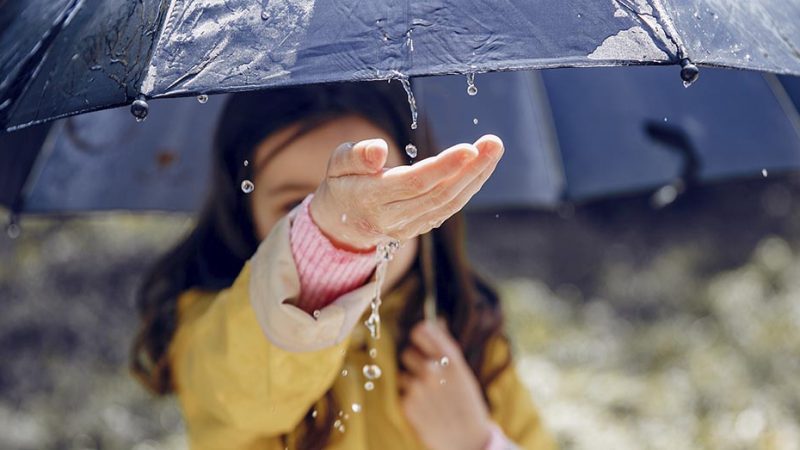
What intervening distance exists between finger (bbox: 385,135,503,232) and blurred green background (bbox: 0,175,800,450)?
2.13 meters

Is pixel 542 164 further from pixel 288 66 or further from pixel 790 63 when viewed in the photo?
pixel 288 66

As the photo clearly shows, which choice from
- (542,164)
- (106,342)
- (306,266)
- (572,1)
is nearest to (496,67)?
(572,1)

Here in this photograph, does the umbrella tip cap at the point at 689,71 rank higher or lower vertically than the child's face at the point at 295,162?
higher

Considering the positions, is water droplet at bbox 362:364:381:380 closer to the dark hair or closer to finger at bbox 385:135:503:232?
the dark hair

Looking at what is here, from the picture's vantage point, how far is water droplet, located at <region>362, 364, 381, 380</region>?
200 cm

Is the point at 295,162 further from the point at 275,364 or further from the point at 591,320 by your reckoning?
the point at 591,320

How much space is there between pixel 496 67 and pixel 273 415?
0.71 m

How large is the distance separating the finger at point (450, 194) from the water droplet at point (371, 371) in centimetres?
74

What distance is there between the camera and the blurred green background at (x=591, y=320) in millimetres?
3826

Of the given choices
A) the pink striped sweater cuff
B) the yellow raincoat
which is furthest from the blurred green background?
the pink striped sweater cuff

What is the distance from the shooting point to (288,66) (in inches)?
51.1

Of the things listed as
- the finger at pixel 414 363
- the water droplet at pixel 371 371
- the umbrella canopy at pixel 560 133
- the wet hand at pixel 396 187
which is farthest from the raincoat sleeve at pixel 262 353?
the umbrella canopy at pixel 560 133

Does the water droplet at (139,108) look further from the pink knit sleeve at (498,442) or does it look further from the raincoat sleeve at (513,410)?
the raincoat sleeve at (513,410)

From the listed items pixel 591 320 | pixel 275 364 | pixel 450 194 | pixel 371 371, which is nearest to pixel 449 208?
pixel 450 194
